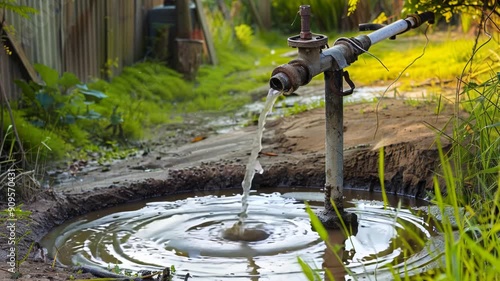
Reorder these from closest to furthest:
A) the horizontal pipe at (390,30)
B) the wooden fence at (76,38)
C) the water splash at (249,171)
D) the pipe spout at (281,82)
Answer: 1. the pipe spout at (281,82)
2. the horizontal pipe at (390,30)
3. the water splash at (249,171)
4. the wooden fence at (76,38)

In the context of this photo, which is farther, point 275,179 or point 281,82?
point 275,179

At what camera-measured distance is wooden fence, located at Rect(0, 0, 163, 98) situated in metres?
7.34

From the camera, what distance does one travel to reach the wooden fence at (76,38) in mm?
7344

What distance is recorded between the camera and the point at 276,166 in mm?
6121

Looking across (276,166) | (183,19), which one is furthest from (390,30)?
(183,19)

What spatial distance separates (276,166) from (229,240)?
1.30 m

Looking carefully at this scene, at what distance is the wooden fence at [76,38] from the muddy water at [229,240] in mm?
2044

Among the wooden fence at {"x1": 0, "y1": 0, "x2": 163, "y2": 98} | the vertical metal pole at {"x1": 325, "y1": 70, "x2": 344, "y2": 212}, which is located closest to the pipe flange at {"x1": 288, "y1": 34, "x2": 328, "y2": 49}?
the vertical metal pole at {"x1": 325, "y1": 70, "x2": 344, "y2": 212}

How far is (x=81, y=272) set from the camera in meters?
4.12

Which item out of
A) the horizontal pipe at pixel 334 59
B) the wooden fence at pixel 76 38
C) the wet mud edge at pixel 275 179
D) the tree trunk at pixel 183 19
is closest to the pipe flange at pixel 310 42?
the horizontal pipe at pixel 334 59

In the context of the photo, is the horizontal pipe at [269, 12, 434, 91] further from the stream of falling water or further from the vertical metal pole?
the stream of falling water

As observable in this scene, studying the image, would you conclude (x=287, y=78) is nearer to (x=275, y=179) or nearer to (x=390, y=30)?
(x=390, y=30)

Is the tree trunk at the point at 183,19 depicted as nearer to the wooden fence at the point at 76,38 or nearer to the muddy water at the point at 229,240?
the wooden fence at the point at 76,38

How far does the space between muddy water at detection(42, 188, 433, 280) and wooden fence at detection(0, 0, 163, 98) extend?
2044 millimetres
